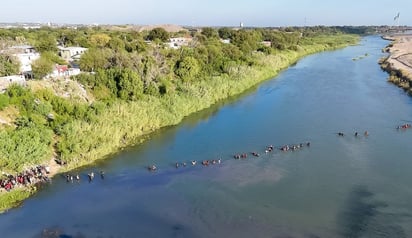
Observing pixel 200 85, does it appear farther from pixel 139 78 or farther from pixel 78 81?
pixel 78 81

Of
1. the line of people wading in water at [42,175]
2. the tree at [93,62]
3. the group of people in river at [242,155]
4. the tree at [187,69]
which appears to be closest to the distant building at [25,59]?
the tree at [93,62]

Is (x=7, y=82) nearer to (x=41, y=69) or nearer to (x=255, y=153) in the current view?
(x=41, y=69)

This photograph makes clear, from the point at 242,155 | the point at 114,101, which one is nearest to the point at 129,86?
the point at 114,101

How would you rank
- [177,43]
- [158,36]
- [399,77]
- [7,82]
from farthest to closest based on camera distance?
[158,36]
[177,43]
[399,77]
[7,82]

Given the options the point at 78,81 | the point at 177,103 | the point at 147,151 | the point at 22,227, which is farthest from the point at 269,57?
the point at 22,227

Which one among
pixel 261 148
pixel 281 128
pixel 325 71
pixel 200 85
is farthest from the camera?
pixel 325 71
